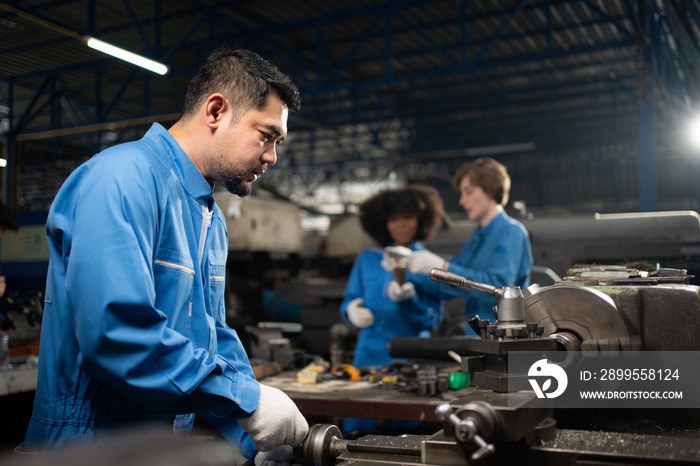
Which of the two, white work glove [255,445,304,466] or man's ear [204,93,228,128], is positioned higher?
man's ear [204,93,228,128]

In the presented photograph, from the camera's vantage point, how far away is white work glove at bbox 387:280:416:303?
2590mm

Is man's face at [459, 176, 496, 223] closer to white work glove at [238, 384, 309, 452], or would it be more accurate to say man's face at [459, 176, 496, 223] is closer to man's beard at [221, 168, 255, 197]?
man's beard at [221, 168, 255, 197]

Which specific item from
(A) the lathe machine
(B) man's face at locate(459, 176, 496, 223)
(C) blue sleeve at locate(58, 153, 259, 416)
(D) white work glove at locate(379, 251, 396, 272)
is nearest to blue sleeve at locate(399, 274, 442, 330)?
(D) white work glove at locate(379, 251, 396, 272)

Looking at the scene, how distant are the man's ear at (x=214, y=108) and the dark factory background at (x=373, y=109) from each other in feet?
1.12

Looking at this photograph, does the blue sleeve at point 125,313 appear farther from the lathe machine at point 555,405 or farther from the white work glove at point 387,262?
the white work glove at point 387,262

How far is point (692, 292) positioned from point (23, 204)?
2.42 metres

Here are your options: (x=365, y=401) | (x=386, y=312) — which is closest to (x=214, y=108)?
(x=365, y=401)

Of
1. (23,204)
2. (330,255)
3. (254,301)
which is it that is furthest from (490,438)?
(330,255)

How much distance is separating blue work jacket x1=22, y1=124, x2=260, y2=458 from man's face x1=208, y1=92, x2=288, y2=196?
48mm

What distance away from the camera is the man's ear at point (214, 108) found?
1121 millimetres

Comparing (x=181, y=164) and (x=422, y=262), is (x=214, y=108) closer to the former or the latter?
(x=181, y=164)

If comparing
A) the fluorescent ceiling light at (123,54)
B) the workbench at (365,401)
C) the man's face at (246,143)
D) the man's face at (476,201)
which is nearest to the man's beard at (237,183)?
the man's face at (246,143)

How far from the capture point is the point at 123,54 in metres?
3.63

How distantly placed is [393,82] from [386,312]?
432cm
